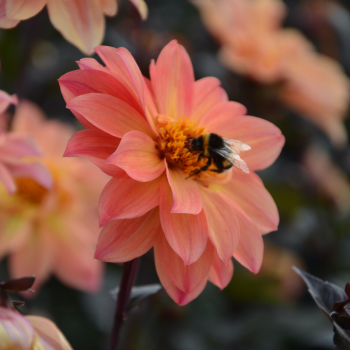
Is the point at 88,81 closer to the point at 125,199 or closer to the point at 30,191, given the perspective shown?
the point at 125,199

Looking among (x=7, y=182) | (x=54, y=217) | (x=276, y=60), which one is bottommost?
(x=54, y=217)

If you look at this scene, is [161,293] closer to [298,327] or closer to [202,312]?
[202,312]

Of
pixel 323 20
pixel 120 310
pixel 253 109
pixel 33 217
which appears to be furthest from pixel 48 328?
pixel 323 20

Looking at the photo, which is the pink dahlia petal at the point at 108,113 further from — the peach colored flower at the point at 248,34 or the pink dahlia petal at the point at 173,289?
the peach colored flower at the point at 248,34

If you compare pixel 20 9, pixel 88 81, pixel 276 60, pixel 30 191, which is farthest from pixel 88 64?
pixel 276 60

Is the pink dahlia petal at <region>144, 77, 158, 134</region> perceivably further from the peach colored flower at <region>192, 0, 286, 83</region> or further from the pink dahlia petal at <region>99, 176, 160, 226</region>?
the peach colored flower at <region>192, 0, 286, 83</region>

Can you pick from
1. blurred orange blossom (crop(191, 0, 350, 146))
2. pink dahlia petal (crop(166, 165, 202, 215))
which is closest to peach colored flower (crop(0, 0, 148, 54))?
pink dahlia petal (crop(166, 165, 202, 215))

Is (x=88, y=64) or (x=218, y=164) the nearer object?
(x=88, y=64)

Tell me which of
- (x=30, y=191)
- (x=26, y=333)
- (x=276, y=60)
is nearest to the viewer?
(x=26, y=333)
